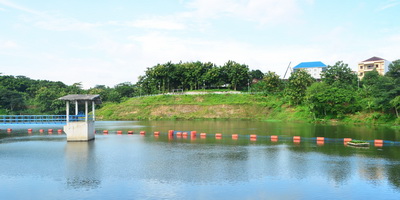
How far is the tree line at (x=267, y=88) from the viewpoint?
7131 centimetres

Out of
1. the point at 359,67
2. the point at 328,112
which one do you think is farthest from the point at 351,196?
the point at 359,67

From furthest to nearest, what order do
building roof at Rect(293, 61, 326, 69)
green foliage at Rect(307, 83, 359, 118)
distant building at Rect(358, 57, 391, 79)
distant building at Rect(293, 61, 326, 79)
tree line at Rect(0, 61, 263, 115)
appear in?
building roof at Rect(293, 61, 326, 69) → distant building at Rect(293, 61, 326, 79) → distant building at Rect(358, 57, 391, 79) → tree line at Rect(0, 61, 263, 115) → green foliage at Rect(307, 83, 359, 118)

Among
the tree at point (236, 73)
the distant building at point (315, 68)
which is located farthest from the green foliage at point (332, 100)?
the distant building at point (315, 68)

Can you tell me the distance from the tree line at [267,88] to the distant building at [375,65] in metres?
24.2

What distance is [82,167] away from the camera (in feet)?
80.1

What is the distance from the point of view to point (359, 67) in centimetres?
12031

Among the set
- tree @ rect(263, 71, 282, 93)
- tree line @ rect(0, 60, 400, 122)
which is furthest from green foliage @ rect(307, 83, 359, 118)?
tree @ rect(263, 71, 282, 93)

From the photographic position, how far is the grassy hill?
93062 millimetres

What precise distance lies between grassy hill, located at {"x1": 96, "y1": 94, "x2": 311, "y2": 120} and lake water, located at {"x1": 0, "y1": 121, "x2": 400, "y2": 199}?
5762 centimetres

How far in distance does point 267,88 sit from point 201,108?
76.4 ft

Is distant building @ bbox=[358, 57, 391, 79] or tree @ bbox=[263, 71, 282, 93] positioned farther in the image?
distant building @ bbox=[358, 57, 391, 79]

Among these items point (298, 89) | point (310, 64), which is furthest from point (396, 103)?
point (310, 64)

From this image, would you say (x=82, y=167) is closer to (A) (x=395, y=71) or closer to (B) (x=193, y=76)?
(A) (x=395, y=71)

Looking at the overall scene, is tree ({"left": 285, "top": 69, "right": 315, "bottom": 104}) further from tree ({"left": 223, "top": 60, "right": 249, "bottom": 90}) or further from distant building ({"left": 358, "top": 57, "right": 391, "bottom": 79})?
distant building ({"left": 358, "top": 57, "right": 391, "bottom": 79})
